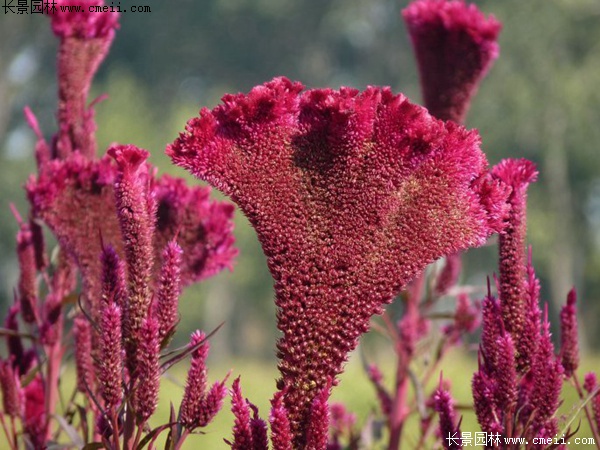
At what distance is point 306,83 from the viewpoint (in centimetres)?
3334

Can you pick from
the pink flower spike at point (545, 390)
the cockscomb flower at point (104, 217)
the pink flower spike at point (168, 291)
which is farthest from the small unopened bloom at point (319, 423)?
the cockscomb flower at point (104, 217)

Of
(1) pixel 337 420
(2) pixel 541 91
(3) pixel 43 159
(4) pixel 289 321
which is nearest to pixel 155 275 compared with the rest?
(3) pixel 43 159

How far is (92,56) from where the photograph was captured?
2.38 m

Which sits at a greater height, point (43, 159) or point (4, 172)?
point (4, 172)

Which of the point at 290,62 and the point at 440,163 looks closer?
the point at 440,163

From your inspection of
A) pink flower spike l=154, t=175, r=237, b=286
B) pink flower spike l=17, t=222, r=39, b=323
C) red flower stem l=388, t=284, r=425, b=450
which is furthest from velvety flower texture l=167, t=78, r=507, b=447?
red flower stem l=388, t=284, r=425, b=450

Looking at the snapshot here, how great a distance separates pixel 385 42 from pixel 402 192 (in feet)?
110

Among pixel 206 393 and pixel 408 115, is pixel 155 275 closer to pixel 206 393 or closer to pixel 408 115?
pixel 206 393

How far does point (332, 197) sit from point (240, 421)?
0.38 metres

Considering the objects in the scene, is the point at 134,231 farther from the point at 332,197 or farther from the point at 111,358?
the point at 332,197

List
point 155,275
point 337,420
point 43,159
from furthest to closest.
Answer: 1. point 337,420
2. point 43,159
3. point 155,275

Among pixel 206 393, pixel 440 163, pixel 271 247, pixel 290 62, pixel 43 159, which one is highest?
pixel 290 62

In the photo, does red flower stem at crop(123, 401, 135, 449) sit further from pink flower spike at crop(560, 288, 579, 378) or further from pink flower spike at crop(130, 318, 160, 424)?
pink flower spike at crop(560, 288, 579, 378)

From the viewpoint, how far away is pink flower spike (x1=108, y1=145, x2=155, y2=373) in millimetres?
1397
